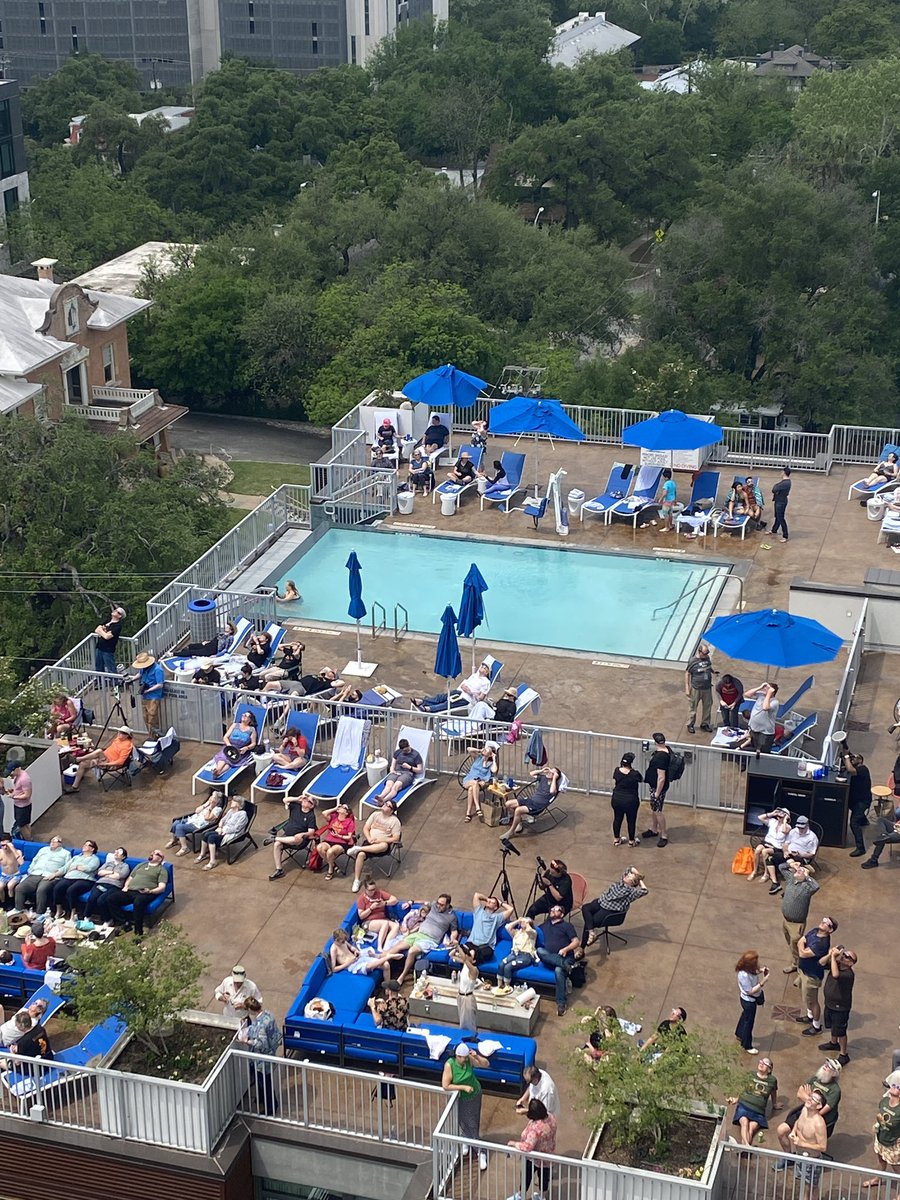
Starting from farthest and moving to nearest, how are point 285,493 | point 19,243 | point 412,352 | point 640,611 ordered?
point 19,243
point 412,352
point 285,493
point 640,611

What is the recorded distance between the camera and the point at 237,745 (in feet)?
80.9

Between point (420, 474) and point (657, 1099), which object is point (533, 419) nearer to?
point (420, 474)

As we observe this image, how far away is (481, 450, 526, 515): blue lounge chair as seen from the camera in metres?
35.1

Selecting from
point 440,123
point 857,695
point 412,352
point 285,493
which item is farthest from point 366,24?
point 857,695

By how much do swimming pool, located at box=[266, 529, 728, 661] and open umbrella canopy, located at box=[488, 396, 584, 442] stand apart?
2632 mm

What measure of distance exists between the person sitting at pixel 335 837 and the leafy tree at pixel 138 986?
4183 millimetres

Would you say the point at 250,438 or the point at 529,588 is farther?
the point at 250,438

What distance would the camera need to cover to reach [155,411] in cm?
5647

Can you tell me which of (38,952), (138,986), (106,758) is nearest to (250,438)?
(106,758)

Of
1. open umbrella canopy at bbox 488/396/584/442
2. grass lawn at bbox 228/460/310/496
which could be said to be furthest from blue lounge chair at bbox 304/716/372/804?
grass lawn at bbox 228/460/310/496

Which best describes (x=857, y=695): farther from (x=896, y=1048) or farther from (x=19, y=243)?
(x=19, y=243)

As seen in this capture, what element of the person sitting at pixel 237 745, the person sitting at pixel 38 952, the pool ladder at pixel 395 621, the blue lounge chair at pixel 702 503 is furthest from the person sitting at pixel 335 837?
the blue lounge chair at pixel 702 503

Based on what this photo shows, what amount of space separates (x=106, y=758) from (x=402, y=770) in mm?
4526

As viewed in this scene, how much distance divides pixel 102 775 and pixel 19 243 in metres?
58.3
